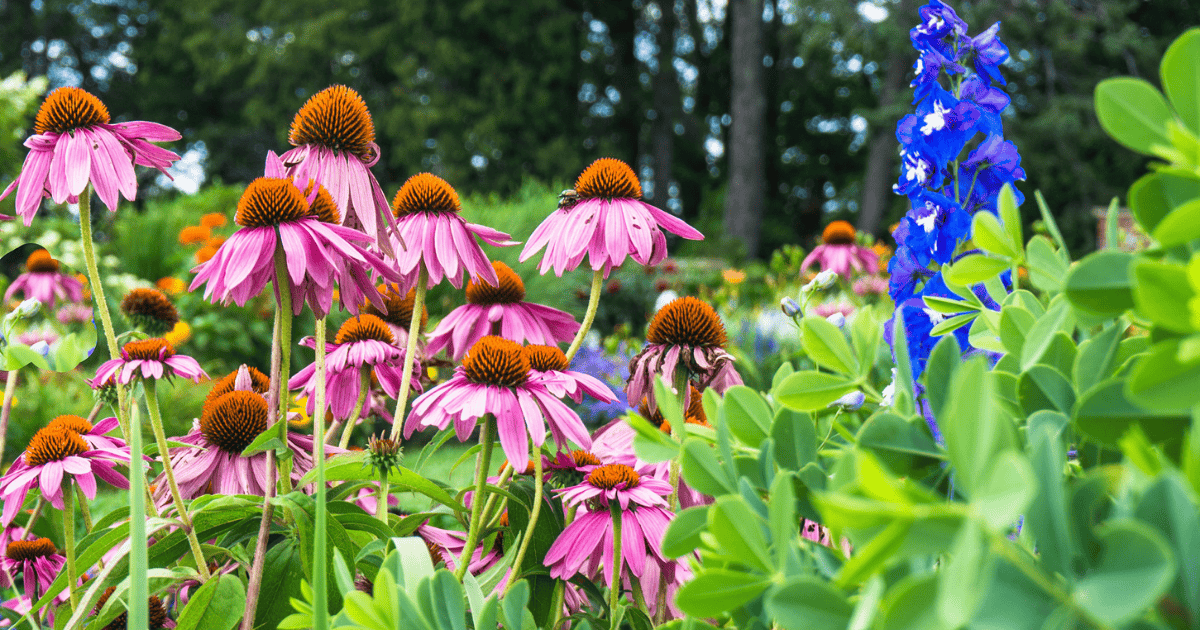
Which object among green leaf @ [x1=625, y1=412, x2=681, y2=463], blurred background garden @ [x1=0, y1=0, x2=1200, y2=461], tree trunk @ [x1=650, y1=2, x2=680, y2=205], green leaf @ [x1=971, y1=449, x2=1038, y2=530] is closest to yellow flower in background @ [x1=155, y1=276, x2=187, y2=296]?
blurred background garden @ [x1=0, y1=0, x2=1200, y2=461]

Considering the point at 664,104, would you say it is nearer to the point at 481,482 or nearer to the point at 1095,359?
the point at 481,482

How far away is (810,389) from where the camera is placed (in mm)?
401

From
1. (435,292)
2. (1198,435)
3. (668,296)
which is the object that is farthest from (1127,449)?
(435,292)

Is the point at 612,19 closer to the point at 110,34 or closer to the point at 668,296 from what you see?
the point at 110,34

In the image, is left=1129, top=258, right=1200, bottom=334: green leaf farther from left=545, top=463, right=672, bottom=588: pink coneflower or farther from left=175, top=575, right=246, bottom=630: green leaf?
left=175, top=575, right=246, bottom=630: green leaf

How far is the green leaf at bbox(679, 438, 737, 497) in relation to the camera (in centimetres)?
38

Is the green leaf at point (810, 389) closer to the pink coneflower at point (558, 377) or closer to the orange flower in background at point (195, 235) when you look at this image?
the pink coneflower at point (558, 377)

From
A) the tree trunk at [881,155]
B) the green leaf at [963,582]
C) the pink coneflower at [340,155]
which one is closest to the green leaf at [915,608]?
the green leaf at [963,582]

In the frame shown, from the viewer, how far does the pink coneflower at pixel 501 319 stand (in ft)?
3.05

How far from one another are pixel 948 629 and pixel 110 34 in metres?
21.1

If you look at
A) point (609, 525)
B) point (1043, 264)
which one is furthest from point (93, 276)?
point (1043, 264)

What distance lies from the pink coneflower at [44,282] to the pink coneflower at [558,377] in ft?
9.20

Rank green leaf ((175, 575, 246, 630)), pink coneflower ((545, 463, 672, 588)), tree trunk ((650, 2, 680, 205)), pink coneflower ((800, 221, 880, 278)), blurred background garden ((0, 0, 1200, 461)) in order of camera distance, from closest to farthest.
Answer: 1. green leaf ((175, 575, 246, 630))
2. pink coneflower ((545, 463, 672, 588))
3. pink coneflower ((800, 221, 880, 278))
4. blurred background garden ((0, 0, 1200, 461))
5. tree trunk ((650, 2, 680, 205))

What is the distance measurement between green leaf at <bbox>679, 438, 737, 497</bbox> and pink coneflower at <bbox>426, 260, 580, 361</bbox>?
536mm
